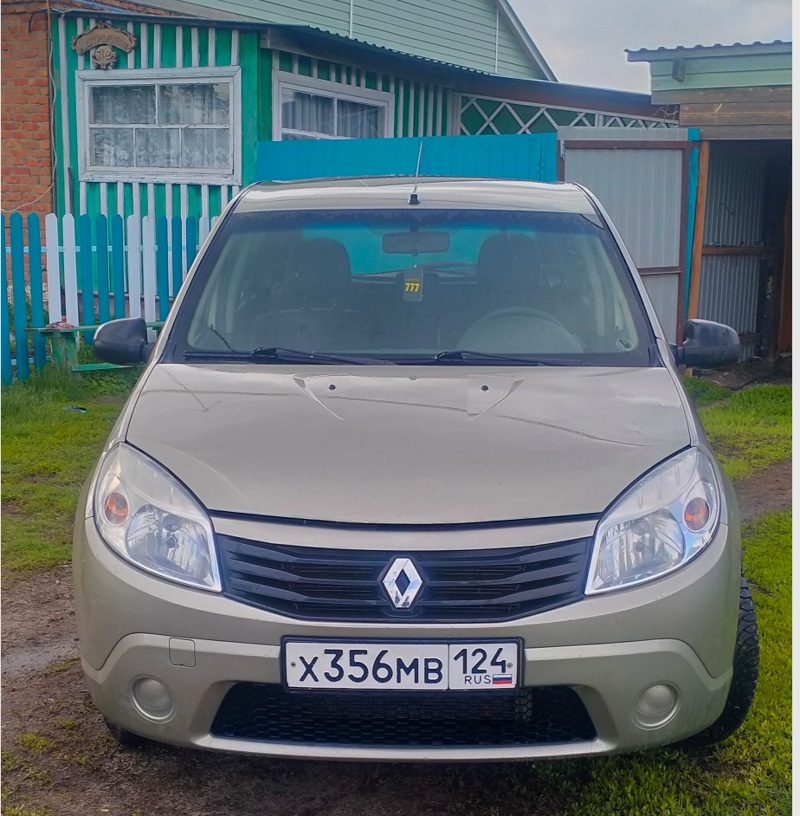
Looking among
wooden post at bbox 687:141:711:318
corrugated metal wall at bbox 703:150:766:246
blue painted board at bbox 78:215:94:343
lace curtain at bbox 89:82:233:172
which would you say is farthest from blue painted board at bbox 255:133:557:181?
corrugated metal wall at bbox 703:150:766:246

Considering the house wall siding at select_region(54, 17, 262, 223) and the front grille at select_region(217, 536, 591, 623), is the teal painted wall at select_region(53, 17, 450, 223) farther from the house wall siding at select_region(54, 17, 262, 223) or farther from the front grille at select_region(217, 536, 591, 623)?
the front grille at select_region(217, 536, 591, 623)

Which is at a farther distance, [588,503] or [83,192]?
[83,192]

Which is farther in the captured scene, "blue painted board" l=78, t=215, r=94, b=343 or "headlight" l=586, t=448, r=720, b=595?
"blue painted board" l=78, t=215, r=94, b=343

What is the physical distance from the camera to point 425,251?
377 cm

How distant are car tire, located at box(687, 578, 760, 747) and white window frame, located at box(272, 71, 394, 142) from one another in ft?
30.2

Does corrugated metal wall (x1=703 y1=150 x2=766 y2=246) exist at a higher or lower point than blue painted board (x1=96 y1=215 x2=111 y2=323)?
higher

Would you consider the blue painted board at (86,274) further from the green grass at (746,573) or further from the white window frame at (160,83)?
the white window frame at (160,83)

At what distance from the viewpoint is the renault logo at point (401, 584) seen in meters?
2.38

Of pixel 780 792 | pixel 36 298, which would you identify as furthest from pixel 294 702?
pixel 36 298

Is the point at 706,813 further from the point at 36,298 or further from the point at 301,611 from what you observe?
the point at 36,298

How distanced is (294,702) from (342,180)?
2492mm

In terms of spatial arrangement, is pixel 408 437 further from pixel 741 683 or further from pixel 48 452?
pixel 48 452

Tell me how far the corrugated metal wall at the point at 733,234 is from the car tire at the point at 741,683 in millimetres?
8943

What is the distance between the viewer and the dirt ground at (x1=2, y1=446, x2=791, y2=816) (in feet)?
9.04
